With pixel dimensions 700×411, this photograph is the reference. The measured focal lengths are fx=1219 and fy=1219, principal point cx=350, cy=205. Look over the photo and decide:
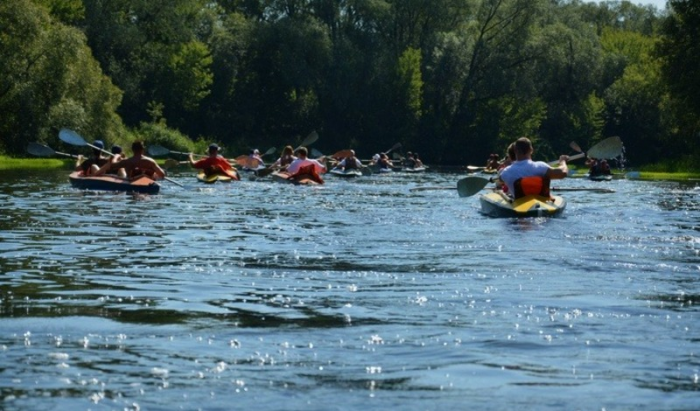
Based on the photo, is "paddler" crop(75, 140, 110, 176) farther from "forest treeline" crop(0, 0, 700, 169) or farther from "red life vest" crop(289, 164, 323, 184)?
"forest treeline" crop(0, 0, 700, 169)

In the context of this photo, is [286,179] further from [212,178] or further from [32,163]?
[32,163]

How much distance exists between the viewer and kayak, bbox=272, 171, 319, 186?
3336cm

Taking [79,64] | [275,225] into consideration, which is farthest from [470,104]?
[275,225]

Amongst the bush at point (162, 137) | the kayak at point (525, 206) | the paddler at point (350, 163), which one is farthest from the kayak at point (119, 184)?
the bush at point (162, 137)

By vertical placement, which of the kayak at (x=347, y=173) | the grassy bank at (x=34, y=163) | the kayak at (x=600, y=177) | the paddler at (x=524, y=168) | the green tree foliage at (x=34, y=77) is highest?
the green tree foliage at (x=34, y=77)

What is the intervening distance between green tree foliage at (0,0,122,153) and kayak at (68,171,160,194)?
2227 centimetres

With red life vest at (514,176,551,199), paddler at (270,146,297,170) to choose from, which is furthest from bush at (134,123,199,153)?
red life vest at (514,176,551,199)

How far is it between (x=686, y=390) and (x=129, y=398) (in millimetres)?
2817

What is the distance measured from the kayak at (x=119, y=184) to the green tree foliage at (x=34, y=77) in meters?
22.3

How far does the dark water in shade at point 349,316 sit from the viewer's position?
20.4 feet

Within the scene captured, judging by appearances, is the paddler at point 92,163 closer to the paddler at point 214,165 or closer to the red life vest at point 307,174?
the paddler at point 214,165

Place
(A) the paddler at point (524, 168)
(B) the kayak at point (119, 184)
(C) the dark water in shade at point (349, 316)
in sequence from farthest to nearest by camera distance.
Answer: (B) the kayak at point (119, 184) < (A) the paddler at point (524, 168) < (C) the dark water in shade at point (349, 316)

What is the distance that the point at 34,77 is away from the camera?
159ft

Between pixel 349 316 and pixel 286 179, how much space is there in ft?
84.3
